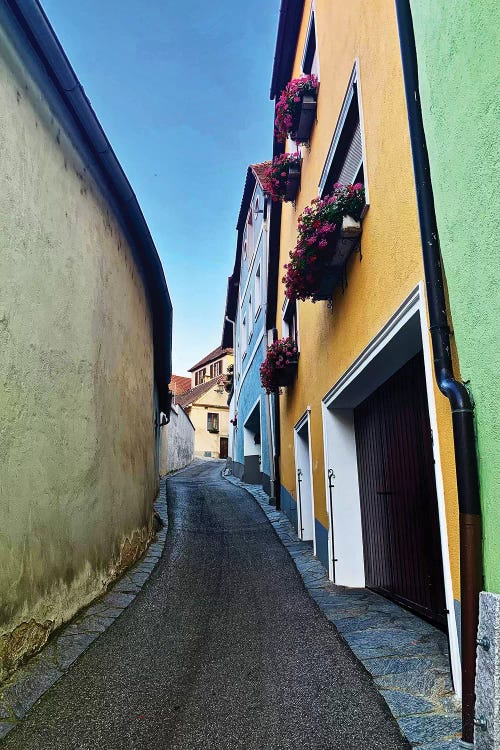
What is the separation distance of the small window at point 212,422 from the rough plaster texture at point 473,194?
126 ft

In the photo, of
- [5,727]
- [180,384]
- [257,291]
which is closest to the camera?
[5,727]

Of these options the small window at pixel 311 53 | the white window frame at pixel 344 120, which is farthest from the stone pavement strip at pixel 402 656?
the small window at pixel 311 53

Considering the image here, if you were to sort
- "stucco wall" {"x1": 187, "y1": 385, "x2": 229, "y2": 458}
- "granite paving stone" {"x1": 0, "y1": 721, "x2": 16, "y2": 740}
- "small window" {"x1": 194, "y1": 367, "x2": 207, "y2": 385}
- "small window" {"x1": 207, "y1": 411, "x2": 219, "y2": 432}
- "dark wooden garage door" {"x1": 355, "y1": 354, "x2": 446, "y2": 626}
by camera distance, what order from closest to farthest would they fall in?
"granite paving stone" {"x1": 0, "y1": 721, "x2": 16, "y2": 740}, "dark wooden garage door" {"x1": 355, "y1": 354, "x2": 446, "y2": 626}, "stucco wall" {"x1": 187, "y1": 385, "x2": 229, "y2": 458}, "small window" {"x1": 207, "y1": 411, "x2": 219, "y2": 432}, "small window" {"x1": 194, "y1": 367, "x2": 207, "y2": 385}

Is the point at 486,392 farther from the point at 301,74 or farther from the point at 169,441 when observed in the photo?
the point at 169,441

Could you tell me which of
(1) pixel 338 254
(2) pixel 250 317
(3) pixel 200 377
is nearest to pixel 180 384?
(3) pixel 200 377

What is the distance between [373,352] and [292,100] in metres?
4.47

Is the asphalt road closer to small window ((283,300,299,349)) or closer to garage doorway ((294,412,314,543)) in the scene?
garage doorway ((294,412,314,543))

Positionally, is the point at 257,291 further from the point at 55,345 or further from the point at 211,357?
the point at 211,357

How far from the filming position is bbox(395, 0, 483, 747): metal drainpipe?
2332mm

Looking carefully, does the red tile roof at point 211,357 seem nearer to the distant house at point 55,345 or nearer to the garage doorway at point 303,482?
the garage doorway at point 303,482

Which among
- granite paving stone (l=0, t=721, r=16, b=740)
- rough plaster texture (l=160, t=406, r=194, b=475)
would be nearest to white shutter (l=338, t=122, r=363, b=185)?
granite paving stone (l=0, t=721, r=16, b=740)

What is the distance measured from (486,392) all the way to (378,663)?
2.17 metres

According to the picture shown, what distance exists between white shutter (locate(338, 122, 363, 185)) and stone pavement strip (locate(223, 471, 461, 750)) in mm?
A: 4088

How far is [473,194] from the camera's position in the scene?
2.25m
